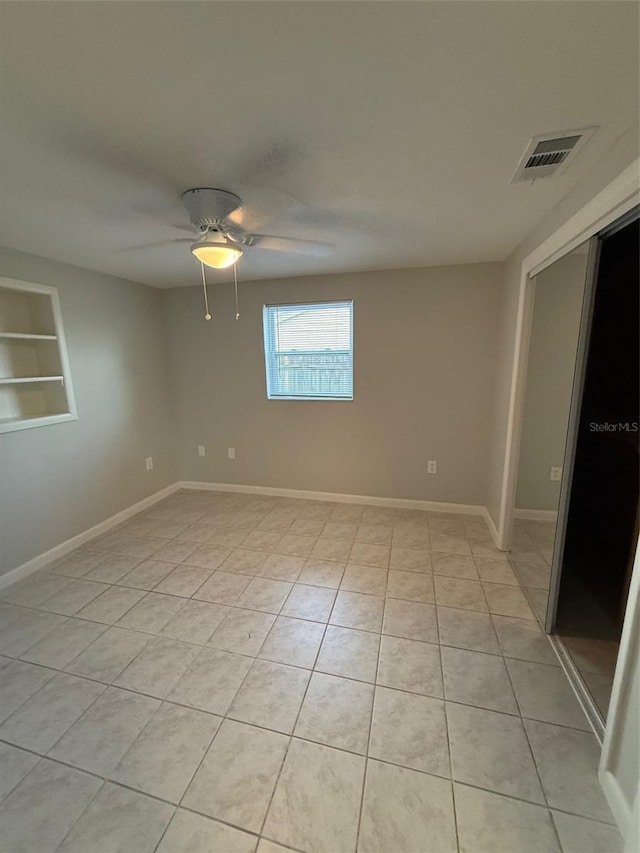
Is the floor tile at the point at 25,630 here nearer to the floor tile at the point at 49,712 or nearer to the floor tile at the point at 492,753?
the floor tile at the point at 49,712

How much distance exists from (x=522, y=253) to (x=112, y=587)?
3562 mm

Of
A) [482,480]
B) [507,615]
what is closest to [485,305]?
[482,480]

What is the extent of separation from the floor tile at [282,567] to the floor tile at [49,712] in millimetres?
1066

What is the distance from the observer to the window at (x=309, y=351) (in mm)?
3297

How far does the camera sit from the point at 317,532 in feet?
9.70

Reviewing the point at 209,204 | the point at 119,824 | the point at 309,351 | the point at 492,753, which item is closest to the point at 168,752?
the point at 119,824

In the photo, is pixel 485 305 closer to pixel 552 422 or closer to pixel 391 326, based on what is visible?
pixel 391 326

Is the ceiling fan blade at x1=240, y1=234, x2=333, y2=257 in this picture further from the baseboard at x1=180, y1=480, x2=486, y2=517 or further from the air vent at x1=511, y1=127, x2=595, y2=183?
the baseboard at x1=180, y1=480, x2=486, y2=517

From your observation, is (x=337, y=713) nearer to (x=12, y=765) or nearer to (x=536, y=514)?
(x=12, y=765)

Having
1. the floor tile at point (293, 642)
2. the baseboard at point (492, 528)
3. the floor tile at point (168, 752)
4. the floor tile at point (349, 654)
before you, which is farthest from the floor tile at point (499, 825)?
the baseboard at point (492, 528)

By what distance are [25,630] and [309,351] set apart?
9.45 ft

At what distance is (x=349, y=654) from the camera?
5.66 ft

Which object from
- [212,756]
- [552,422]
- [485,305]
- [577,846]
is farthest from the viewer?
[485,305]

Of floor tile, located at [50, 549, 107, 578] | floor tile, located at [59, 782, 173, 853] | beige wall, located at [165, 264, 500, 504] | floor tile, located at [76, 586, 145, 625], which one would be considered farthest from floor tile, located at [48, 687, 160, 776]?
beige wall, located at [165, 264, 500, 504]
